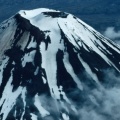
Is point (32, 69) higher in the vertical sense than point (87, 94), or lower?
higher

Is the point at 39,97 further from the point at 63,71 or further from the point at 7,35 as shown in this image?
the point at 7,35

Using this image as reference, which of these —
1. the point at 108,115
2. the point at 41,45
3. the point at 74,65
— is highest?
the point at 41,45

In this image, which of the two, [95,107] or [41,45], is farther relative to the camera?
[41,45]

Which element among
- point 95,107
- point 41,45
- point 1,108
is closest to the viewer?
point 1,108

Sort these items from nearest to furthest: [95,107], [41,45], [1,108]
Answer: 1. [1,108]
2. [95,107]
3. [41,45]

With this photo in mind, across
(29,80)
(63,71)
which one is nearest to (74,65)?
(63,71)

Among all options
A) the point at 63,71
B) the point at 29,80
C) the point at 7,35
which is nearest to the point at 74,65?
the point at 63,71
